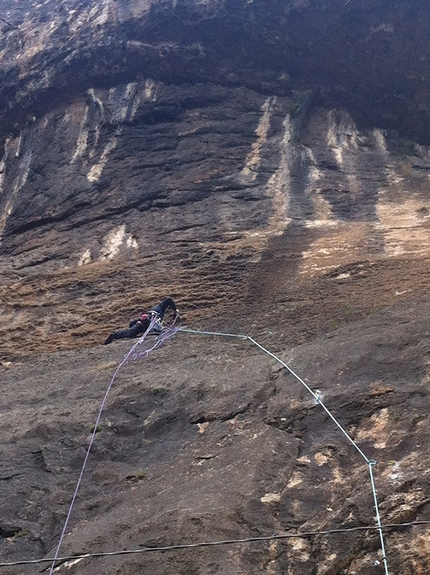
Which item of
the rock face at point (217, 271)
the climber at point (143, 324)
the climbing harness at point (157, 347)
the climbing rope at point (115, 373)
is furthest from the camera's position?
the climber at point (143, 324)

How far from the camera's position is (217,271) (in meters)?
13.2

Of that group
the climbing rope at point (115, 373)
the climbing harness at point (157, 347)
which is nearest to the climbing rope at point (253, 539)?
the climbing harness at point (157, 347)

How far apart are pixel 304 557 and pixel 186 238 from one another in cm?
937

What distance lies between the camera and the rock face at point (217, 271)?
252 inches

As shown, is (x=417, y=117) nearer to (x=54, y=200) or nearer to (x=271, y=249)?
(x=271, y=249)

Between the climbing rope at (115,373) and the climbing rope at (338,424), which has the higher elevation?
the climbing rope at (338,424)

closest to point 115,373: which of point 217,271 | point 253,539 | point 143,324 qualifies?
point 143,324

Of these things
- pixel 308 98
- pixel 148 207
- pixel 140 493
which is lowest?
pixel 140 493

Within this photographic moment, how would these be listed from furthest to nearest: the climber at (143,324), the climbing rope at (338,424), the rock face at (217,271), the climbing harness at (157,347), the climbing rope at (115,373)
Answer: the climber at (143,324), the climbing rope at (115,373), the rock face at (217,271), the climbing harness at (157,347), the climbing rope at (338,424)

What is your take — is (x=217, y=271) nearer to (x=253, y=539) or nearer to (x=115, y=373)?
(x=115, y=373)

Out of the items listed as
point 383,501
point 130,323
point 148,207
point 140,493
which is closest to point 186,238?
point 148,207

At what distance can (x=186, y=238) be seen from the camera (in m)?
14.4

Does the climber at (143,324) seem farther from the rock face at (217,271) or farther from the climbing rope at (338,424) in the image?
the climbing rope at (338,424)

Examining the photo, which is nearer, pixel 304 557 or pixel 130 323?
pixel 304 557
